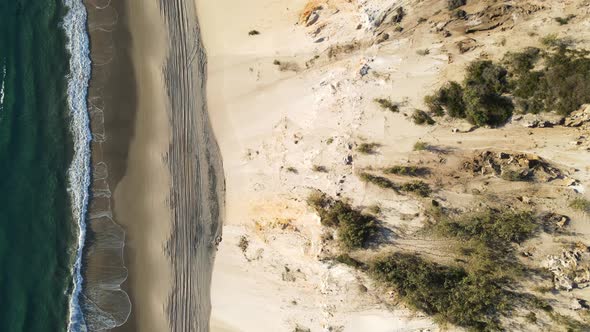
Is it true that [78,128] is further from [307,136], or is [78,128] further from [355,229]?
[355,229]

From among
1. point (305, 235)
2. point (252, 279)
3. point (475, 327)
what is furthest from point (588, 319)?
point (252, 279)

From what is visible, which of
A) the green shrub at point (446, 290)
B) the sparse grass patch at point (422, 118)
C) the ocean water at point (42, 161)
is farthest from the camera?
the ocean water at point (42, 161)

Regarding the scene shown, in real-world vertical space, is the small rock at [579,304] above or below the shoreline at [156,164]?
below

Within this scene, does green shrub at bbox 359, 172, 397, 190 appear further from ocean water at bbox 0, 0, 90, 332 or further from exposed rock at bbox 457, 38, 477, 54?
ocean water at bbox 0, 0, 90, 332

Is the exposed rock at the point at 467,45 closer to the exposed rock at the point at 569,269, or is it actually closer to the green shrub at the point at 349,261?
the exposed rock at the point at 569,269

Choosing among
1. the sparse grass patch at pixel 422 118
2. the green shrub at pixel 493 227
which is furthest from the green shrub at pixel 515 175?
the sparse grass patch at pixel 422 118

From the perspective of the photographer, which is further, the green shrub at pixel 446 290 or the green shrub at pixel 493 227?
the green shrub at pixel 446 290

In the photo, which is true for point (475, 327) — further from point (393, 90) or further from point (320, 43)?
point (320, 43)
